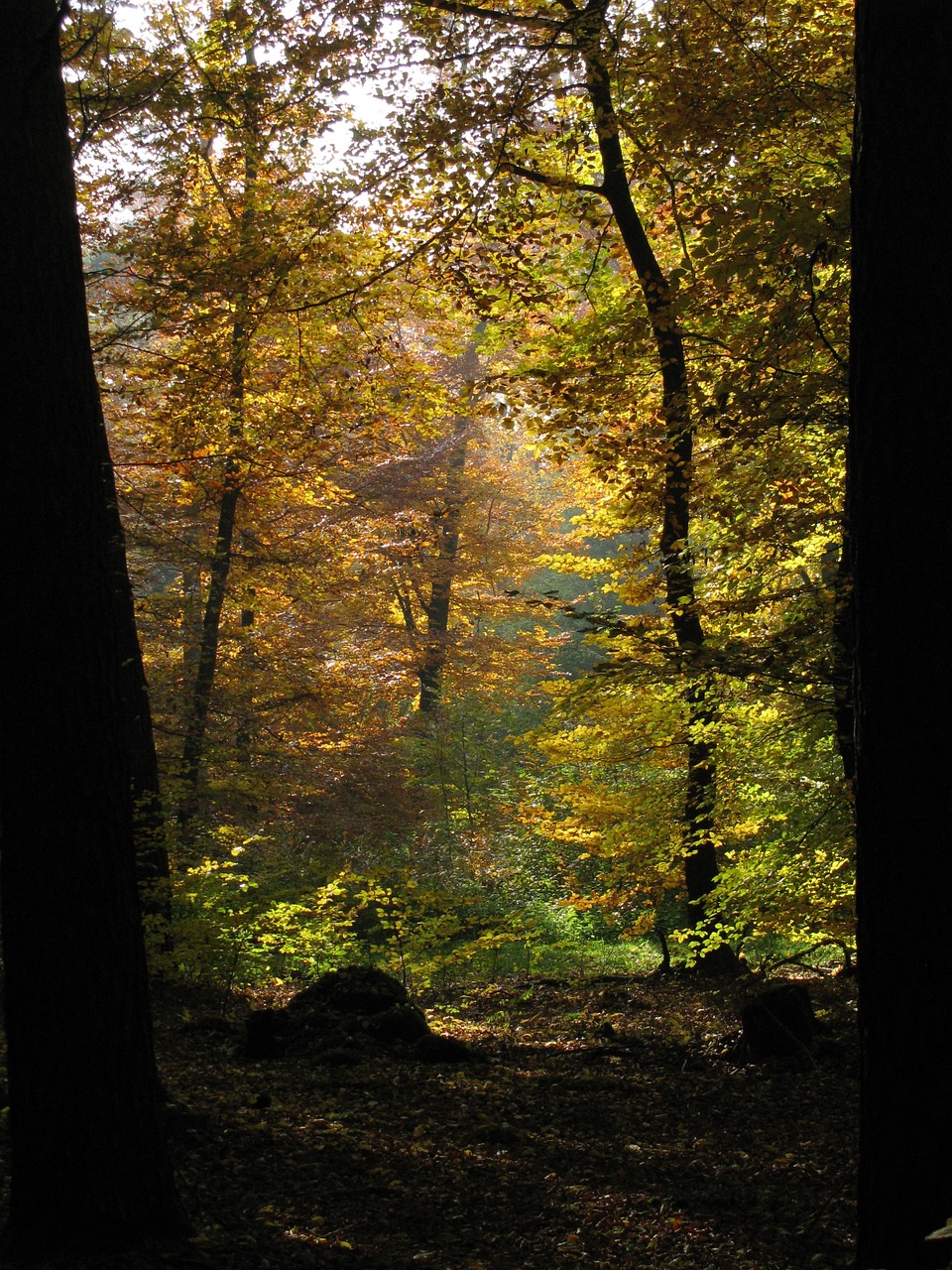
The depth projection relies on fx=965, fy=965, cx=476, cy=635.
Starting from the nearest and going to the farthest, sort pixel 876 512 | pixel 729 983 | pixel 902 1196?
pixel 902 1196, pixel 876 512, pixel 729 983

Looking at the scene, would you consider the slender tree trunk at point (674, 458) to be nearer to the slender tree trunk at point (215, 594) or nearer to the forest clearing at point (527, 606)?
the forest clearing at point (527, 606)

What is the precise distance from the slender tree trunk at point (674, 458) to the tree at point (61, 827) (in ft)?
12.2

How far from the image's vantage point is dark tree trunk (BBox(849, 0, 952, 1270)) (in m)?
2.46

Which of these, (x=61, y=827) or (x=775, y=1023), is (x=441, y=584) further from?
(x=61, y=827)

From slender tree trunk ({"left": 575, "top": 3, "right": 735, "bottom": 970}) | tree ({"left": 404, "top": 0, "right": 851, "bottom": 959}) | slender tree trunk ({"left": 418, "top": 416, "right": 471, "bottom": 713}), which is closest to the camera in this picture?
tree ({"left": 404, "top": 0, "right": 851, "bottom": 959})

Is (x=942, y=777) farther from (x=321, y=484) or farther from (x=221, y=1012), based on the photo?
(x=321, y=484)

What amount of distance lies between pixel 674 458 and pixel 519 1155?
4.95 metres

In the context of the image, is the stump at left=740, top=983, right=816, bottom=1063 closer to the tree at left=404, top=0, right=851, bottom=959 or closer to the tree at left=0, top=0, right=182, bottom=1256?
the tree at left=404, top=0, right=851, bottom=959

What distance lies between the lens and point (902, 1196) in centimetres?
248

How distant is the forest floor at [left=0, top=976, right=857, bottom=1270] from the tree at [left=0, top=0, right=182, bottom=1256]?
0.86 feet

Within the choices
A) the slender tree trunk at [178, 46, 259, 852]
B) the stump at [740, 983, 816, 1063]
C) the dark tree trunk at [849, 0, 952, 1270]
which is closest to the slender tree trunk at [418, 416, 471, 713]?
the slender tree trunk at [178, 46, 259, 852]

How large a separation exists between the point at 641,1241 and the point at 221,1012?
14.4ft

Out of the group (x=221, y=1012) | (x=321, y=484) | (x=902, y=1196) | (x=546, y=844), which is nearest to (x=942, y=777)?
(x=902, y=1196)

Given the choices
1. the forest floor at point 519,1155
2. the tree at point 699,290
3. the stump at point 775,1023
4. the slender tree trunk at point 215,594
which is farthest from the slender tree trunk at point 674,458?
the slender tree trunk at point 215,594
